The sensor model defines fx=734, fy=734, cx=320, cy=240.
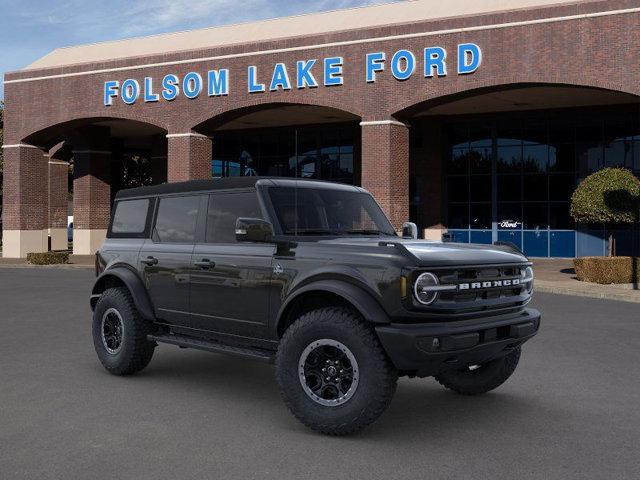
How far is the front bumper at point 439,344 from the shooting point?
17.5ft

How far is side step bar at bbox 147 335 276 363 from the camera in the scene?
6268mm

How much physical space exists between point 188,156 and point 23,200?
9814mm

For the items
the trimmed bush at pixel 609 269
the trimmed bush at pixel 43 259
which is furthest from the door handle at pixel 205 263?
the trimmed bush at pixel 43 259

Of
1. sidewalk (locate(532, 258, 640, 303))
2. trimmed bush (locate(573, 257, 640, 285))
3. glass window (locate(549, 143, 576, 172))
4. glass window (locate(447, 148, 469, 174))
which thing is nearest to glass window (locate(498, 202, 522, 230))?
glass window (locate(549, 143, 576, 172))

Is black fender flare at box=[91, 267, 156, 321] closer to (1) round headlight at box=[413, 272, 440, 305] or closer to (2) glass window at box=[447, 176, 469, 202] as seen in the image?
(1) round headlight at box=[413, 272, 440, 305]

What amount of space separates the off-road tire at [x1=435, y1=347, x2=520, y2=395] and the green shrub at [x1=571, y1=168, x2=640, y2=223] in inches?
677

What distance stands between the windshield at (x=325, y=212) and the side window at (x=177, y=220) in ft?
3.59

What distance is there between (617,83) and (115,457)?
70.5 feet

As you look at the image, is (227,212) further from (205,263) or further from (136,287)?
(136,287)

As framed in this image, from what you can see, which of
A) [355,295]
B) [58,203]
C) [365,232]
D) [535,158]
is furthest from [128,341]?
[58,203]

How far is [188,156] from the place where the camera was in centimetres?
3006

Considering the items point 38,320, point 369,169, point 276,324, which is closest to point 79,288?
point 38,320

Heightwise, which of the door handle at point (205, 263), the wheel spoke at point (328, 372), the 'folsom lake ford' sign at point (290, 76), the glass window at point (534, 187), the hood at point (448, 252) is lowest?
the wheel spoke at point (328, 372)

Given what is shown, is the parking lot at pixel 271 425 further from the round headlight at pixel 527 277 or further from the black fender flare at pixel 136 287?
the round headlight at pixel 527 277
